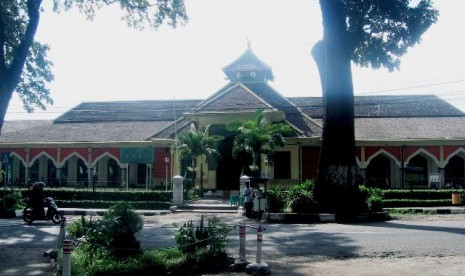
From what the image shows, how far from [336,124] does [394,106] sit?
2131 centimetres

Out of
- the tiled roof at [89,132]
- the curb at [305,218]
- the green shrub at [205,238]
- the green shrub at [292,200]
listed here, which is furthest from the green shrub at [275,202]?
the tiled roof at [89,132]

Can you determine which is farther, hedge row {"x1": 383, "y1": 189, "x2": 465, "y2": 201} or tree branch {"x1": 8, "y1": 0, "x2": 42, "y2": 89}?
hedge row {"x1": 383, "y1": 189, "x2": 465, "y2": 201}

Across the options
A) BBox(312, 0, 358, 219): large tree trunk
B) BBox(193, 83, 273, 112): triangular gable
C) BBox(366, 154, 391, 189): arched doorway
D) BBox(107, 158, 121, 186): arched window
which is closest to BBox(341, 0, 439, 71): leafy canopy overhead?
BBox(312, 0, 358, 219): large tree trunk

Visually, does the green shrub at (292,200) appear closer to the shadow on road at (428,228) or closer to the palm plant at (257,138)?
the shadow on road at (428,228)

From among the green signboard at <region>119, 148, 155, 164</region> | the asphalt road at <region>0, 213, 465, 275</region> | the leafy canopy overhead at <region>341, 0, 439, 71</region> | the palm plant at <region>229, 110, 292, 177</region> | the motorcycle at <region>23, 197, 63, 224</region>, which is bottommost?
the asphalt road at <region>0, 213, 465, 275</region>

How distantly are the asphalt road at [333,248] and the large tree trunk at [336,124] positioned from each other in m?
A: 2.50

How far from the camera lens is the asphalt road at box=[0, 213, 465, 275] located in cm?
866

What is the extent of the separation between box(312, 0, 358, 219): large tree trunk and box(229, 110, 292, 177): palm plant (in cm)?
821

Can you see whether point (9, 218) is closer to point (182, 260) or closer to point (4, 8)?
point (4, 8)

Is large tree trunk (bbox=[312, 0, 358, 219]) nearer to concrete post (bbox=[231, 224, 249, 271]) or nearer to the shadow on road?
the shadow on road

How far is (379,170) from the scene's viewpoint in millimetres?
34219

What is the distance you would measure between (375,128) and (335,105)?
16.9m

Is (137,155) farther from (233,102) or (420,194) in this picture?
(420,194)

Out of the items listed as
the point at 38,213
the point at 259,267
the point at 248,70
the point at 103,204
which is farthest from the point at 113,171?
the point at 259,267
